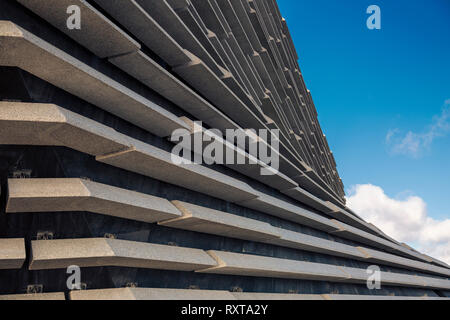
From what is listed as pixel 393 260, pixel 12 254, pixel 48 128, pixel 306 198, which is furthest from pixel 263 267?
pixel 393 260

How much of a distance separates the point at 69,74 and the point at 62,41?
100cm

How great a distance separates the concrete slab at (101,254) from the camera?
5.41 metres

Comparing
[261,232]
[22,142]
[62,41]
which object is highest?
[62,41]

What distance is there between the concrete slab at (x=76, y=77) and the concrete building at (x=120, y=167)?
0.02 m

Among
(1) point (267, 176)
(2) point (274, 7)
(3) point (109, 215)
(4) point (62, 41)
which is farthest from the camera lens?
(2) point (274, 7)

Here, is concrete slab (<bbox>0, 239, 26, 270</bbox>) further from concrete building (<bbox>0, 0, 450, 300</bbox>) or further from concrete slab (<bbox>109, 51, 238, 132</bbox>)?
concrete slab (<bbox>109, 51, 238, 132</bbox>)

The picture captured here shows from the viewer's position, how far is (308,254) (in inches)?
579

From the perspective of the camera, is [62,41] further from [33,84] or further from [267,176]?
[267,176]

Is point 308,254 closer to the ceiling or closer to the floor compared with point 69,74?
closer to the floor

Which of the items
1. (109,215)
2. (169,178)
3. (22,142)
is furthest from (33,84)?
(169,178)

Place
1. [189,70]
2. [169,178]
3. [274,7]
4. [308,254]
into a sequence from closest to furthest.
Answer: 1. [169,178]
2. [189,70]
3. [308,254]
4. [274,7]

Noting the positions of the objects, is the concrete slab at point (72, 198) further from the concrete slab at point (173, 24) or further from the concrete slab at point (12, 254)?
the concrete slab at point (173, 24)
